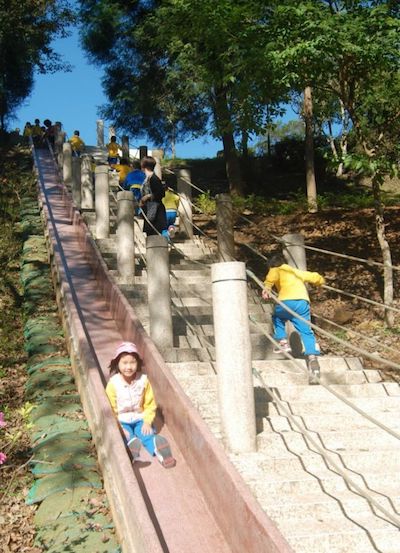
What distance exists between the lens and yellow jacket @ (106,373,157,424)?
521 cm

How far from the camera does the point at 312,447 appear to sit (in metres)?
4.64

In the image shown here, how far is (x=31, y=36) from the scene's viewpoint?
28.1 metres

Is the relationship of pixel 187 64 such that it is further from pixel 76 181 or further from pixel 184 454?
pixel 184 454

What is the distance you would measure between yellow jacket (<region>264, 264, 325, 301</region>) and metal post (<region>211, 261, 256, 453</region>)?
235cm

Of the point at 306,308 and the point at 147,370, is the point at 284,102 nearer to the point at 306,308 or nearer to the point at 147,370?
the point at 306,308

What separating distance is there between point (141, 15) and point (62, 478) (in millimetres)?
20004

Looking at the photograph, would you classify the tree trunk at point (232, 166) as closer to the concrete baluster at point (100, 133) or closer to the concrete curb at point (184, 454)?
the concrete baluster at point (100, 133)

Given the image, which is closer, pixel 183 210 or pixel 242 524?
pixel 242 524

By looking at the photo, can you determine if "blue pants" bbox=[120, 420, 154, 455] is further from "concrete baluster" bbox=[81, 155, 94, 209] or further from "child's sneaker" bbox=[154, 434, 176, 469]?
"concrete baluster" bbox=[81, 155, 94, 209]

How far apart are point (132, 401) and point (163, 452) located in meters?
0.66

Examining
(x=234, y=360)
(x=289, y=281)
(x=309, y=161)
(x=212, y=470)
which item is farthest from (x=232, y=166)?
(x=212, y=470)

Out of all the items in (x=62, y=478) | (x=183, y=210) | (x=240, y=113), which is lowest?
(x=62, y=478)

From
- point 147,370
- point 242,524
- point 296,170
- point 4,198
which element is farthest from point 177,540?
point 296,170

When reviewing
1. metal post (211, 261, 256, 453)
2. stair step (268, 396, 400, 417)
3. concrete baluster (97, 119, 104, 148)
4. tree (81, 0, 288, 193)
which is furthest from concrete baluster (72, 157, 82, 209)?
concrete baluster (97, 119, 104, 148)
